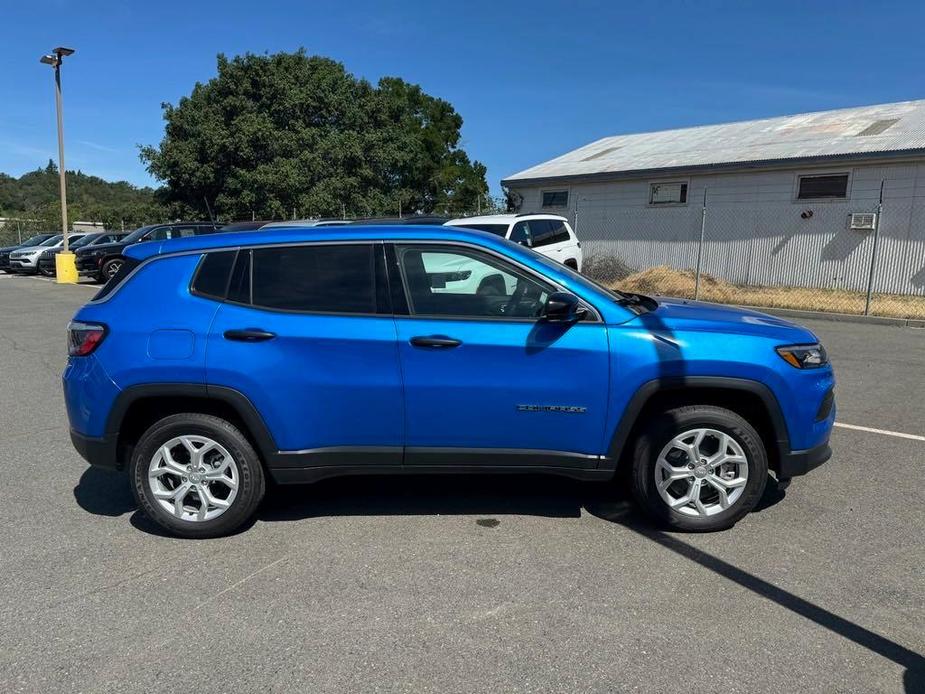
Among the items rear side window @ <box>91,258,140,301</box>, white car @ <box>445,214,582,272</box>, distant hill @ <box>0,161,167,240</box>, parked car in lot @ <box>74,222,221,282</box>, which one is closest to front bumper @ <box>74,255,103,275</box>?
parked car in lot @ <box>74,222,221,282</box>

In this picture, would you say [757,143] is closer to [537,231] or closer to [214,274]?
[537,231]

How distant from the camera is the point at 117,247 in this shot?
21.9 meters

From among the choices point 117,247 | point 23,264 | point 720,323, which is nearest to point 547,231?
point 720,323

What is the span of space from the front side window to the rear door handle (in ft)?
2.62

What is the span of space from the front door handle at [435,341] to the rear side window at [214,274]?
3.69 ft

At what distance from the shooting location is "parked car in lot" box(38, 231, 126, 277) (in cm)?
2539

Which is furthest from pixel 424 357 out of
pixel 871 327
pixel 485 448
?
pixel 871 327

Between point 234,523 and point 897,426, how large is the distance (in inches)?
217

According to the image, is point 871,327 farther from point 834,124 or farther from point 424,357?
point 424,357

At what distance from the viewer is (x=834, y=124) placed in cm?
1944

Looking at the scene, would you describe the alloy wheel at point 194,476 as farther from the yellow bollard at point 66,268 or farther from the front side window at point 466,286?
the yellow bollard at point 66,268

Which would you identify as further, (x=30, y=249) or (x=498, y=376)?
(x=30, y=249)

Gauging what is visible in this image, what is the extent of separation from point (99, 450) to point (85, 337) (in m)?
0.64

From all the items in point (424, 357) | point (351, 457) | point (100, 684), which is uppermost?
point (424, 357)
